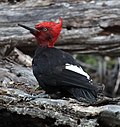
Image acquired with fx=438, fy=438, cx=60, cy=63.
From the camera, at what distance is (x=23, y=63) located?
5949 millimetres

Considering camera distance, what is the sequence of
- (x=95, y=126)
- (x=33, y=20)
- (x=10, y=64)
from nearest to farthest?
(x=95, y=126) → (x=10, y=64) → (x=33, y=20)

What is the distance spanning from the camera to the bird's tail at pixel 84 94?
4.00 metres

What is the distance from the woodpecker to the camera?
4.09m

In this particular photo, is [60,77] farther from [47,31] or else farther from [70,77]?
[47,31]

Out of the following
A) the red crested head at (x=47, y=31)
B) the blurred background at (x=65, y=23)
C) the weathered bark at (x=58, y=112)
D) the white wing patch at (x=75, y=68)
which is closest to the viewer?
the weathered bark at (x=58, y=112)

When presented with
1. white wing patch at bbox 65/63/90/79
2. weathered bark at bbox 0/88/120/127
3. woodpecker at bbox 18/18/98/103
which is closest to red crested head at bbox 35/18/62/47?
woodpecker at bbox 18/18/98/103

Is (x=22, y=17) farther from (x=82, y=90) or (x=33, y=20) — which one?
(x=82, y=90)

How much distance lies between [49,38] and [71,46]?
1.24 metres

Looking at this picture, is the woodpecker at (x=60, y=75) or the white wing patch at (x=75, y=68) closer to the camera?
the woodpecker at (x=60, y=75)

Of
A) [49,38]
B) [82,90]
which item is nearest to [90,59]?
[49,38]

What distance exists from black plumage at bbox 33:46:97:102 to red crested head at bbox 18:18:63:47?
23 cm

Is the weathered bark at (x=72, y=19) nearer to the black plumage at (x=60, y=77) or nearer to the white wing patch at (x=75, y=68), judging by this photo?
the black plumage at (x=60, y=77)

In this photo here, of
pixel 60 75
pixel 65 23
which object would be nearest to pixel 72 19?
pixel 65 23

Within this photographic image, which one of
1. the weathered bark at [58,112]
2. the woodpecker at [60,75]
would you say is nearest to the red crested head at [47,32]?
the woodpecker at [60,75]
